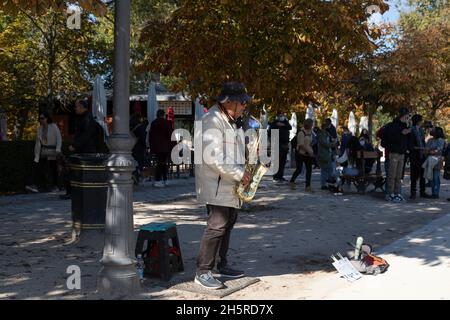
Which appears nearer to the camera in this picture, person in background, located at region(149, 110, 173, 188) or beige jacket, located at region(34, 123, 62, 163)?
beige jacket, located at region(34, 123, 62, 163)

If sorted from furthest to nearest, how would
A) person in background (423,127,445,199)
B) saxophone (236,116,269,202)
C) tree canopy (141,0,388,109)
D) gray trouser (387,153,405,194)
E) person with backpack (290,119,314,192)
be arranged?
person with backpack (290,119,314,192)
person in background (423,127,445,199)
gray trouser (387,153,405,194)
tree canopy (141,0,388,109)
saxophone (236,116,269,202)

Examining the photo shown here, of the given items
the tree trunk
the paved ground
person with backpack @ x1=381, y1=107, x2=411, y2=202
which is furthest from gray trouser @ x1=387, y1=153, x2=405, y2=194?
the tree trunk

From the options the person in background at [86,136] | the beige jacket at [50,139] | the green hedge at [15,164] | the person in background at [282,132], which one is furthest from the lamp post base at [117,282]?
the person in background at [282,132]

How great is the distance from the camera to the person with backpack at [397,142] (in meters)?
12.5

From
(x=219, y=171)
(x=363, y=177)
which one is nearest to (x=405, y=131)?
(x=363, y=177)

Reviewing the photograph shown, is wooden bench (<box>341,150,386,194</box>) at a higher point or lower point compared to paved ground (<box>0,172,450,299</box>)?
higher

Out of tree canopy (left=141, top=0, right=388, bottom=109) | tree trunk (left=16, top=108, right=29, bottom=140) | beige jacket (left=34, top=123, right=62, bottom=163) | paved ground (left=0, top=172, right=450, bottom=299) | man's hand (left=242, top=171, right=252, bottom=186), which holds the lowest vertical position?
paved ground (left=0, top=172, right=450, bottom=299)

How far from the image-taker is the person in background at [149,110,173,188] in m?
14.9

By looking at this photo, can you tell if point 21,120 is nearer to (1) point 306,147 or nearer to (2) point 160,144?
(2) point 160,144

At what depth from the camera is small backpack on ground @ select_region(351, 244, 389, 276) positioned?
6.24 meters

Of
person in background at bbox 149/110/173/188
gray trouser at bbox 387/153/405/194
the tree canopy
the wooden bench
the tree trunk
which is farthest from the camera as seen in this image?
the tree trunk

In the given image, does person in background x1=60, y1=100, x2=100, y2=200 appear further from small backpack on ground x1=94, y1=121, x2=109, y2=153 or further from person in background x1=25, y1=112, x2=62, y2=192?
person in background x1=25, y1=112, x2=62, y2=192

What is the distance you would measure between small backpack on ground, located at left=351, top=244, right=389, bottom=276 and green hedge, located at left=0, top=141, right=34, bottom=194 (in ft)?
29.2

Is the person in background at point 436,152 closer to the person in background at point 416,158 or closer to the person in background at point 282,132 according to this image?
the person in background at point 416,158
